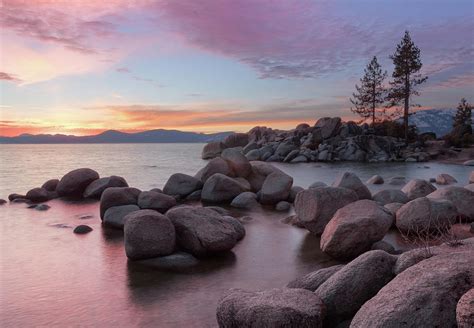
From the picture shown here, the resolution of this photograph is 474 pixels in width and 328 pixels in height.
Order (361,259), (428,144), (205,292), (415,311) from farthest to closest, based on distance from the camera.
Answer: (428,144)
(205,292)
(361,259)
(415,311)

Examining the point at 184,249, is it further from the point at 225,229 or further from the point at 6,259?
the point at 6,259

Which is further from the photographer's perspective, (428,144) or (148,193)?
(428,144)

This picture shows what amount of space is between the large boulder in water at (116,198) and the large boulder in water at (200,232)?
20.5 feet

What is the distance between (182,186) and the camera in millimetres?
22203

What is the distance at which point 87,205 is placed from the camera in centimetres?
2097

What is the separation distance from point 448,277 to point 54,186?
76.8 ft

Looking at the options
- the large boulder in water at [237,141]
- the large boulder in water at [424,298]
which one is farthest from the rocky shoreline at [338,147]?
the large boulder in water at [424,298]

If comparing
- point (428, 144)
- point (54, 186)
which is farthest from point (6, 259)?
point (428, 144)

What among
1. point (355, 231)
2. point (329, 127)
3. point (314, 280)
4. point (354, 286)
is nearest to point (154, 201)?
point (355, 231)

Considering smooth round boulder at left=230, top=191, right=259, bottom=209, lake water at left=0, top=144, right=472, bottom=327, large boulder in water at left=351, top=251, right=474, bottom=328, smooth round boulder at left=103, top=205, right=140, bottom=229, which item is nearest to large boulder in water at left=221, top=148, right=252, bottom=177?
smooth round boulder at left=230, top=191, right=259, bottom=209

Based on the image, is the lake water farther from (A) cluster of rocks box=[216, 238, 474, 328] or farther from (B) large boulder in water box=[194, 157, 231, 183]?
(B) large boulder in water box=[194, 157, 231, 183]

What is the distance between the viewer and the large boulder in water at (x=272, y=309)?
6141 millimetres

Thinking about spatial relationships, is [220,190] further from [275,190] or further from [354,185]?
[354,185]

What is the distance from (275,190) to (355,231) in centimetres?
949
